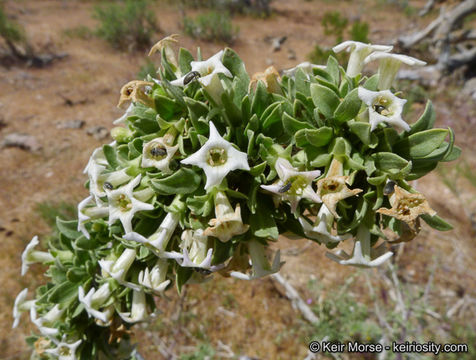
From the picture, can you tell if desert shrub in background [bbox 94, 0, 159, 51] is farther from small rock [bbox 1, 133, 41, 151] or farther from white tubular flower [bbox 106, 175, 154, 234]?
white tubular flower [bbox 106, 175, 154, 234]

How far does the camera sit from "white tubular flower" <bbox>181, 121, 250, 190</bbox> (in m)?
1.23

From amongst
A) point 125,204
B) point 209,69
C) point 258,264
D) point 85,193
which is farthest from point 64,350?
point 85,193

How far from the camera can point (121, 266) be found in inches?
62.7

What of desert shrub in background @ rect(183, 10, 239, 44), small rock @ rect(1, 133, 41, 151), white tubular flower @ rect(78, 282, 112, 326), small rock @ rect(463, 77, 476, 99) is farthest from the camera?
desert shrub in background @ rect(183, 10, 239, 44)

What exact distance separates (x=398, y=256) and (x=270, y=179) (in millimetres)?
5088

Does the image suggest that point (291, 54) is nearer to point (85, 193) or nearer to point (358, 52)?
point (85, 193)

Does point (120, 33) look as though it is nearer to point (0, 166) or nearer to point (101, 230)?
point (0, 166)

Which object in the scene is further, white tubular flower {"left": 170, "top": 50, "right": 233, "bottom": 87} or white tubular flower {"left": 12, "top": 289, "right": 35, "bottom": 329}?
white tubular flower {"left": 12, "top": 289, "right": 35, "bottom": 329}

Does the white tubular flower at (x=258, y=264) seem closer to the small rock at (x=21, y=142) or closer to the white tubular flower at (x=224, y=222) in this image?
the white tubular flower at (x=224, y=222)

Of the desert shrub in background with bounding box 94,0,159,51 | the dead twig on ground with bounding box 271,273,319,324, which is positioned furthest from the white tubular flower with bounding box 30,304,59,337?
the desert shrub in background with bounding box 94,0,159,51

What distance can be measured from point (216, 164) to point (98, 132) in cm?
758

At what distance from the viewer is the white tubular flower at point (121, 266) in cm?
157

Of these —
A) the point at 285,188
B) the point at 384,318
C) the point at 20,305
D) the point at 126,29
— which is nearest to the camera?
the point at 285,188

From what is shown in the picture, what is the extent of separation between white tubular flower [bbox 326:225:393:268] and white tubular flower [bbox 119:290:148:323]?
1032mm
